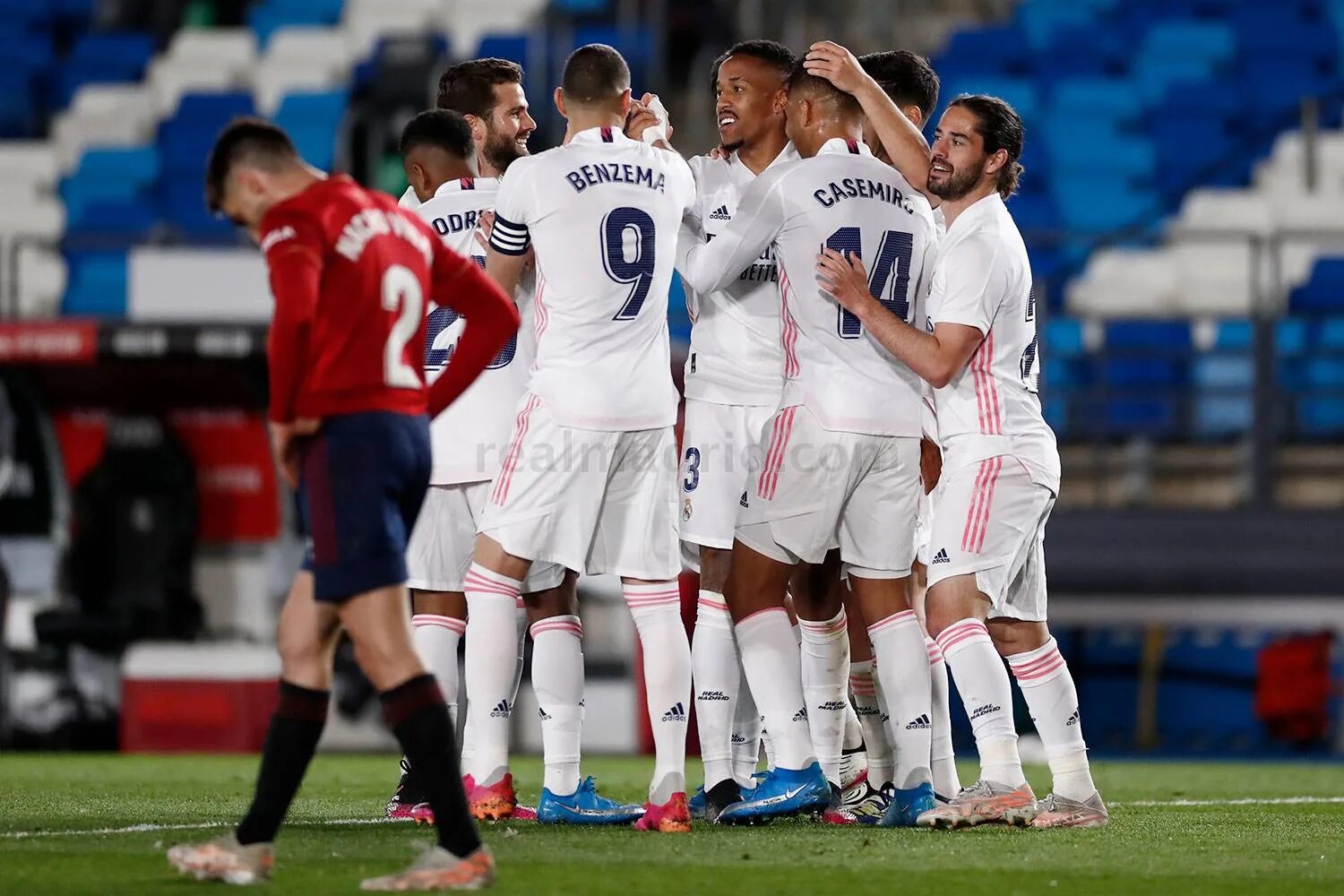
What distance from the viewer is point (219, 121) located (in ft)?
53.5

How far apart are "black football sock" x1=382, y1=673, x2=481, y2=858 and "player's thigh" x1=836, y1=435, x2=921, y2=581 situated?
1.97m

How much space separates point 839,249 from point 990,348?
579mm

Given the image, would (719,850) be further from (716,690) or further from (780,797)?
(716,690)

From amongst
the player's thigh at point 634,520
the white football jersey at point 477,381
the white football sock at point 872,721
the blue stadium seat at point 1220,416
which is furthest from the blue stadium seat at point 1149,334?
the player's thigh at point 634,520

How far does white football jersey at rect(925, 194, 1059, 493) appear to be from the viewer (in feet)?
20.0

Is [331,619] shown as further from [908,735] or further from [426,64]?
[426,64]

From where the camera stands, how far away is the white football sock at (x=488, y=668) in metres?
6.12

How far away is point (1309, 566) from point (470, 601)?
22.2ft

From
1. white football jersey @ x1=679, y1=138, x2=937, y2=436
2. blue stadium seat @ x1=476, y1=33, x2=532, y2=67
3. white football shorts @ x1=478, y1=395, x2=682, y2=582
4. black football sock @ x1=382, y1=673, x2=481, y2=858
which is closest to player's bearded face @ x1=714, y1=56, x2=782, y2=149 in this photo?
white football jersey @ x1=679, y1=138, x2=937, y2=436

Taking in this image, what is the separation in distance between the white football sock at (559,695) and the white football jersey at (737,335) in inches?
39.3

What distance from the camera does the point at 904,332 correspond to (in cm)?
607

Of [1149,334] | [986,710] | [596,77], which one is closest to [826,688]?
[986,710]

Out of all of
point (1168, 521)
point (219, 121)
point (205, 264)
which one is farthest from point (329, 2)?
point (1168, 521)

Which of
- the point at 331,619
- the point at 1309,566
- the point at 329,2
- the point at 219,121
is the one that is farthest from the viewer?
the point at 329,2
